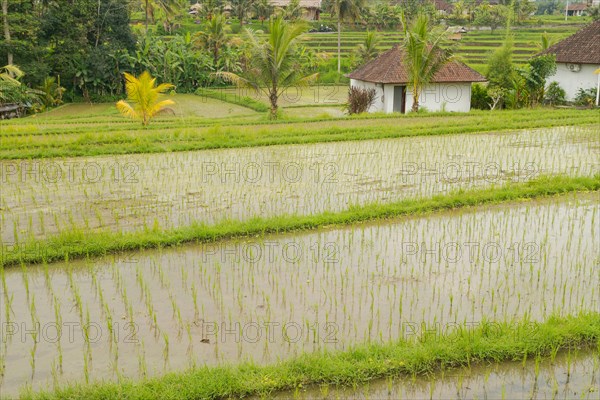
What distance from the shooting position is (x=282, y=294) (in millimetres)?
5320

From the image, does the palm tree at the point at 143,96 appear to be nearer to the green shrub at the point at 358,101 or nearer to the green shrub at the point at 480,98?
the green shrub at the point at 358,101

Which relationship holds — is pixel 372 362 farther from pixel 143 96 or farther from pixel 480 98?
pixel 480 98

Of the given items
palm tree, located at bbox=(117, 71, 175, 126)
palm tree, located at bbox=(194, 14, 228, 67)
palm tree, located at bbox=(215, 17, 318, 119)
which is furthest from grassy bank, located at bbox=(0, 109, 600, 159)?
palm tree, located at bbox=(194, 14, 228, 67)

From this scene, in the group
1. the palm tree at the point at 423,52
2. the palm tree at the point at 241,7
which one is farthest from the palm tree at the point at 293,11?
the palm tree at the point at 423,52

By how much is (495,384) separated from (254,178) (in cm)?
577

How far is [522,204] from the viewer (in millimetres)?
8023

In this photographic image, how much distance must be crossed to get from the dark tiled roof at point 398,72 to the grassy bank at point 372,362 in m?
14.5

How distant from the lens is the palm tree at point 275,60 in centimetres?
1530

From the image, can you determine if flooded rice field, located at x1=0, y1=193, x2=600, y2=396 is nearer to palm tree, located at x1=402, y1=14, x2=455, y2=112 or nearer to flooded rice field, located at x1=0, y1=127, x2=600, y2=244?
flooded rice field, located at x1=0, y1=127, x2=600, y2=244

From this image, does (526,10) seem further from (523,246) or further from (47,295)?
(47,295)

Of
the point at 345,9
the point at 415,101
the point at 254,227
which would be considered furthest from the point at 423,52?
the point at 345,9

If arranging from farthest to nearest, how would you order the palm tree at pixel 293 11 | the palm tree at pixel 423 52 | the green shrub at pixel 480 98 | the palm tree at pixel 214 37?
1. the palm tree at pixel 293 11
2. the palm tree at pixel 214 37
3. the green shrub at pixel 480 98
4. the palm tree at pixel 423 52

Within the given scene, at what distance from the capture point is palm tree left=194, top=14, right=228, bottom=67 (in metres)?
27.8

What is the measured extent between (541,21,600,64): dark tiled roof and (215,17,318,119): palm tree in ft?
27.5
